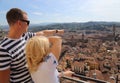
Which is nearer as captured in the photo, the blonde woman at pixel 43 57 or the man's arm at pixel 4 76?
the blonde woman at pixel 43 57

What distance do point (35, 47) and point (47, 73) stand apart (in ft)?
0.50

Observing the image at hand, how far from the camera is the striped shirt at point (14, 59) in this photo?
1.28m

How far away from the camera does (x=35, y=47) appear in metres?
1.16

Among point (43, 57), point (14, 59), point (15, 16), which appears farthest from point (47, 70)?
point (15, 16)

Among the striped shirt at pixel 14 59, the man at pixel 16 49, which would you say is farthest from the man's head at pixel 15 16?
the striped shirt at pixel 14 59

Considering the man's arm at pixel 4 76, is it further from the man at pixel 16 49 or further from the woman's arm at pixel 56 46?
the woman's arm at pixel 56 46

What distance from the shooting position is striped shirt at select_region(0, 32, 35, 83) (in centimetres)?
128

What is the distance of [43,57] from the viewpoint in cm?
120

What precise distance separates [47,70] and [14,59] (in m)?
0.20

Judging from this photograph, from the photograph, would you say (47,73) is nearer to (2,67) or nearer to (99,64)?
(2,67)

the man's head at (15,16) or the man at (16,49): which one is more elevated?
the man's head at (15,16)

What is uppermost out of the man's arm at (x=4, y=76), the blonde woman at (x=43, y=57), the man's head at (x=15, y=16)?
Answer: the man's head at (x=15, y=16)

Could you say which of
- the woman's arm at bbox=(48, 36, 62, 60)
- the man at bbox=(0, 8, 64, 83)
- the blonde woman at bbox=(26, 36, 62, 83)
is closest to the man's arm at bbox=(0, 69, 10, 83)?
the man at bbox=(0, 8, 64, 83)

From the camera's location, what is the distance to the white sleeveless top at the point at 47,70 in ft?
3.98
